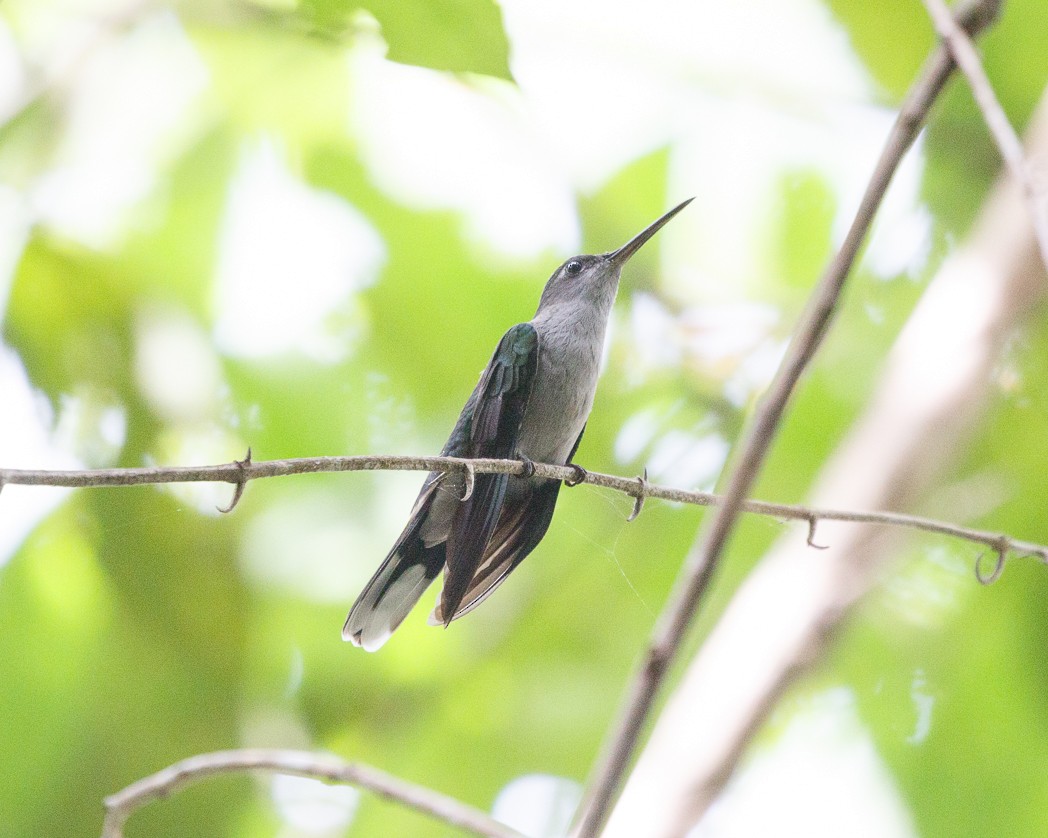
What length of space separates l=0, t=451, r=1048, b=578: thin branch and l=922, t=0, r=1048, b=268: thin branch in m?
0.50

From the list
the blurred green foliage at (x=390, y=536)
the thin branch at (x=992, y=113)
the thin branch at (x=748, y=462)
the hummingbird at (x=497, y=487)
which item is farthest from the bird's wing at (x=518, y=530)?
the thin branch at (x=748, y=462)

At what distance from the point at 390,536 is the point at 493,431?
52.7 inches

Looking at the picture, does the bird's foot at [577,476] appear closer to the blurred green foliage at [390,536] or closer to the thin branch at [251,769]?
the blurred green foliage at [390,536]

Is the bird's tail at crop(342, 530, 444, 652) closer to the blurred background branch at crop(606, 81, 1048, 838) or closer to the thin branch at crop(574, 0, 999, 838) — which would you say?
the blurred background branch at crop(606, 81, 1048, 838)

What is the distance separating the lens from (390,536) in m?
4.62

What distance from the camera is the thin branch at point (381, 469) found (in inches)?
58.4

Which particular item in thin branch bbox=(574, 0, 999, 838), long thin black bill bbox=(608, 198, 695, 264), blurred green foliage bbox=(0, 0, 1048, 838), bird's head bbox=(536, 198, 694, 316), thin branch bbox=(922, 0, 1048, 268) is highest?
thin branch bbox=(922, 0, 1048, 268)

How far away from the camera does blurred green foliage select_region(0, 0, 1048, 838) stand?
4.04m

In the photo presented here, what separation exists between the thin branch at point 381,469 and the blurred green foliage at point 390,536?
1.27 m

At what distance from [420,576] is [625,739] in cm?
279

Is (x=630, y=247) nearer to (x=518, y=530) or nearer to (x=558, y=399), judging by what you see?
(x=558, y=399)

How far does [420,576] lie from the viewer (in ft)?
11.5

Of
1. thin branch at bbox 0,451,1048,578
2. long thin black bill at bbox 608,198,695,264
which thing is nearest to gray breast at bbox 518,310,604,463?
thin branch at bbox 0,451,1048,578

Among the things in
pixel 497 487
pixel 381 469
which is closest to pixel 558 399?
pixel 497 487
